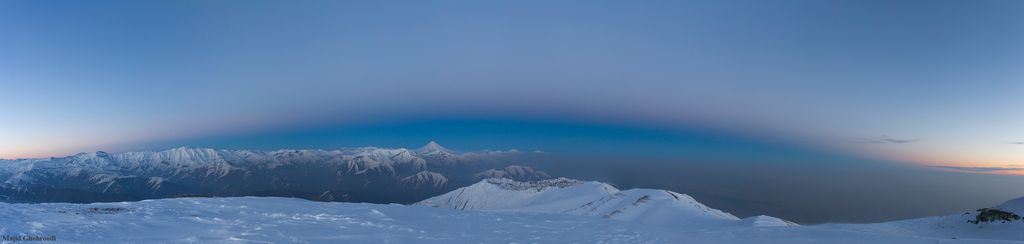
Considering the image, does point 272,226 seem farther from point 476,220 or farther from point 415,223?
point 476,220

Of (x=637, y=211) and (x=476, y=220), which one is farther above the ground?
(x=476, y=220)

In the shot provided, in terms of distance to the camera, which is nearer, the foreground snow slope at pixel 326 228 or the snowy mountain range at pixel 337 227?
the foreground snow slope at pixel 326 228

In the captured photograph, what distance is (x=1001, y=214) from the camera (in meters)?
40.7

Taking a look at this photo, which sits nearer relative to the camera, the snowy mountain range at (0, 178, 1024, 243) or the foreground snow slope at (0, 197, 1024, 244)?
the foreground snow slope at (0, 197, 1024, 244)

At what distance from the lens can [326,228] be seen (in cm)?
2145

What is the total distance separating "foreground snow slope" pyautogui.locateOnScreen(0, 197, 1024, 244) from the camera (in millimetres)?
17828

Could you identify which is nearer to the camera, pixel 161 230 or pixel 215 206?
pixel 161 230

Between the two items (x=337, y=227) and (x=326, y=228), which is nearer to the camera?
(x=326, y=228)

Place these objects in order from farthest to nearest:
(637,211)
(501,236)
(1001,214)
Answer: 1. (637,211)
2. (1001,214)
3. (501,236)

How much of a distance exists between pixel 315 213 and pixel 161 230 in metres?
7.61

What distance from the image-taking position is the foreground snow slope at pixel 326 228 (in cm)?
1783

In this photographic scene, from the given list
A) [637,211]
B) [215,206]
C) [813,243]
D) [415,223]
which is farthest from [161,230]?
[637,211]

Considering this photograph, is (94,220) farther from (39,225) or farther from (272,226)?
(272,226)

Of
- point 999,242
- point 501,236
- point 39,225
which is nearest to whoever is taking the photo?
point 39,225
